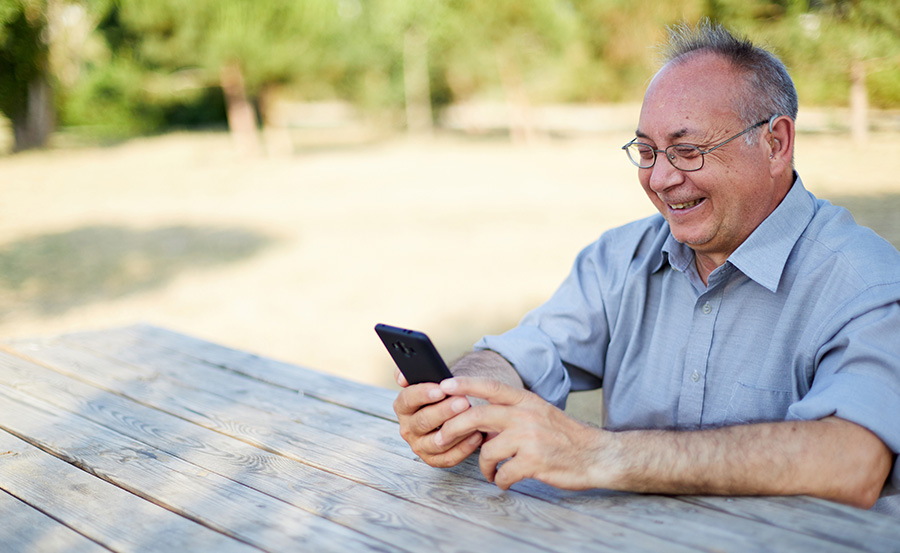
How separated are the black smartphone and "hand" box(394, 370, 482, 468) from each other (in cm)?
3

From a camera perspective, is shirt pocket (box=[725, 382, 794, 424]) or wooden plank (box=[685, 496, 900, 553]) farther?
shirt pocket (box=[725, 382, 794, 424])

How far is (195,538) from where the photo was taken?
1.36 m

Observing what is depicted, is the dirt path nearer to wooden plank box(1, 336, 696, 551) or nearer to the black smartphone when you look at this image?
wooden plank box(1, 336, 696, 551)

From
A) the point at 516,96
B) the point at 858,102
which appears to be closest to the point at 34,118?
the point at 516,96

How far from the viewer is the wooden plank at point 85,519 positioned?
1.35m

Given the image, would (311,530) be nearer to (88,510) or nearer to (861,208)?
(88,510)

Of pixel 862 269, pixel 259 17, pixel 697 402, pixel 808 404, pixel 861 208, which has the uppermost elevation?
pixel 259 17

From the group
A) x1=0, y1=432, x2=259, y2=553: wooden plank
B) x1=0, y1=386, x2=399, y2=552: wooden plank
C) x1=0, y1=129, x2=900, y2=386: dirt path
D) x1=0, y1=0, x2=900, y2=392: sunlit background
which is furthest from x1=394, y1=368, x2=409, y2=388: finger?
x1=0, y1=129, x2=900, y2=386: dirt path

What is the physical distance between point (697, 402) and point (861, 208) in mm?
9245

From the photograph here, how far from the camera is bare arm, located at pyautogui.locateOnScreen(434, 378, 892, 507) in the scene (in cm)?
140

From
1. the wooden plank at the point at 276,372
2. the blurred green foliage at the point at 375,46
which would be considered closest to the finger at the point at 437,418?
the wooden plank at the point at 276,372

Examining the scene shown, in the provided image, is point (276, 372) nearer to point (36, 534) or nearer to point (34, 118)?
point (36, 534)

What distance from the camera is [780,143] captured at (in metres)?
1.84

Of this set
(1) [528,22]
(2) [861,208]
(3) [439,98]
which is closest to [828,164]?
(2) [861,208]
